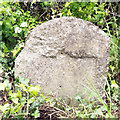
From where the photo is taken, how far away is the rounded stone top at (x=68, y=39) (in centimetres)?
194

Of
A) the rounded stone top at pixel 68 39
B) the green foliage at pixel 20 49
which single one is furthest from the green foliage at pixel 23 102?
the rounded stone top at pixel 68 39

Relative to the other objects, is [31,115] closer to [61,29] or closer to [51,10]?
[61,29]

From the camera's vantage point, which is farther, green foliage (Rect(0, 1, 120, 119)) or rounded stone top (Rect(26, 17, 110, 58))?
rounded stone top (Rect(26, 17, 110, 58))

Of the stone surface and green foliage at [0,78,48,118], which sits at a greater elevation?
the stone surface

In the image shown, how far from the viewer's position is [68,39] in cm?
194

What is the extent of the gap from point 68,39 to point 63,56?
0.70ft

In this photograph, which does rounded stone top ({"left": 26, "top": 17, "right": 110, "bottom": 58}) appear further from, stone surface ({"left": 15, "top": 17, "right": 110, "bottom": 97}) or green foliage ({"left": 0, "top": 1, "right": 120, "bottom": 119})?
green foliage ({"left": 0, "top": 1, "right": 120, "bottom": 119})

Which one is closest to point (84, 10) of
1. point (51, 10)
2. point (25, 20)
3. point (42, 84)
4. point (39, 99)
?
point (51, 10)

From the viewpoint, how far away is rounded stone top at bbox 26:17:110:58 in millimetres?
1941

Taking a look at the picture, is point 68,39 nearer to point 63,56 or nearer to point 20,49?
point 63,56

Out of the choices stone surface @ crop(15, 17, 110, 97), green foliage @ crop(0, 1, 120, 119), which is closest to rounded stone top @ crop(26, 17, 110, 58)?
stone surface @ crop(15, 17, 110, 97)

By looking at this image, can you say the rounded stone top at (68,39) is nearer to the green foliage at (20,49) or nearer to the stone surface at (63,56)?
the stone surface at (63,56)

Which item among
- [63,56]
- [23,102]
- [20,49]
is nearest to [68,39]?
[63,56]

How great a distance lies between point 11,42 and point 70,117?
4.60ft
